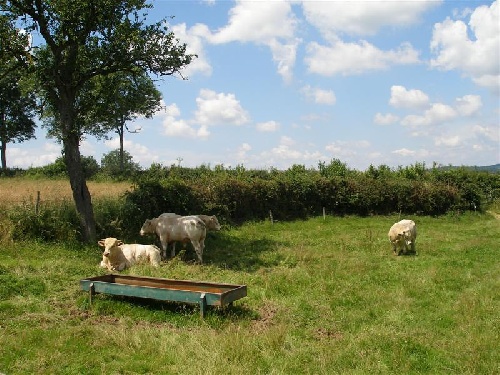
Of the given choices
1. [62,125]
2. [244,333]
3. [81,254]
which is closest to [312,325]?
[244,333]

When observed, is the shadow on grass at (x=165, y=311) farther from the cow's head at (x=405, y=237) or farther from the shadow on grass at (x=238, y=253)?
the cow's head at (x=405, y=237)

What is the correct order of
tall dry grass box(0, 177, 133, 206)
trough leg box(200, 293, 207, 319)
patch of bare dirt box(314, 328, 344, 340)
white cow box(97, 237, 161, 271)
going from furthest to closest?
tall dry grass box(0, 177, 133, 206)
white cow box(97, 237, 161, 271)
trough leg box(200, 293, 207, 319)
patch of bare dirt box(314, 328, 344, 340)

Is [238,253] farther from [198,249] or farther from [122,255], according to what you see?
[122,255]

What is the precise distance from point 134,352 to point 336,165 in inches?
1278

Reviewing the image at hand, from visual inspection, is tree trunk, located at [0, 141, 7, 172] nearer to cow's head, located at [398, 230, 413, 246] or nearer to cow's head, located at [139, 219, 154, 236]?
cow's head, located at [139, 219, 154, 236]

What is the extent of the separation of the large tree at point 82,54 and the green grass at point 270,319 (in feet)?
12.9

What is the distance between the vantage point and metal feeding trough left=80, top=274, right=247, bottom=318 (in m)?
9.38

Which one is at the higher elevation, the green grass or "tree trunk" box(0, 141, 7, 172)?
"tree trunk" box(0, 141, 7, 172)

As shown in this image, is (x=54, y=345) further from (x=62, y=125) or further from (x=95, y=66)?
(x=95, y=66)

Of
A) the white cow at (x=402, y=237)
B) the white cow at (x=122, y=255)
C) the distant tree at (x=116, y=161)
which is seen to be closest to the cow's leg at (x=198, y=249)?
the white cow at (x=122, y=255)

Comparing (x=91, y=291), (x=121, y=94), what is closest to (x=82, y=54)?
(x=121, y=94)

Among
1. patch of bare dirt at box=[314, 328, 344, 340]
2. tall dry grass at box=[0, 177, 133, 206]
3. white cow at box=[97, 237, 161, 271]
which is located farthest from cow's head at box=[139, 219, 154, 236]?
patch of bare dirt at box=[314, 328, 344, 340]

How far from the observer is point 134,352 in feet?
25.5

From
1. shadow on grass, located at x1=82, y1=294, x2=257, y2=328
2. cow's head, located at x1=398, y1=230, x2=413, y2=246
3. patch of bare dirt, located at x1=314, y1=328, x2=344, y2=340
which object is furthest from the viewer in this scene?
cow's head, located at x1=398, y1=230, x2=413, y2=246
